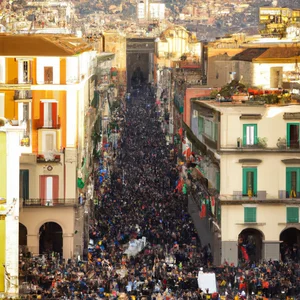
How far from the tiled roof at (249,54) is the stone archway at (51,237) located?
16.2 m

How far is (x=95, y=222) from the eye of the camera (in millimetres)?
56094

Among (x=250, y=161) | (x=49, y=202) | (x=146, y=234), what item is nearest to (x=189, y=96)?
(x=146, y=234)

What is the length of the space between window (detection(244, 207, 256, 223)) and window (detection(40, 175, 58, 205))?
705cm

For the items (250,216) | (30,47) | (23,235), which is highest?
(30,47)

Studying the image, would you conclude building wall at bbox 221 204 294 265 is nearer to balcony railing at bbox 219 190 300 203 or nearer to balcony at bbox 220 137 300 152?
balcony railing at bbox 219 190 300 203

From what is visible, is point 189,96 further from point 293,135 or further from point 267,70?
point 293,135

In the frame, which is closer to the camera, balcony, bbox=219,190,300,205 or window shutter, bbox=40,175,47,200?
balcony, bbox=219,190,300,205

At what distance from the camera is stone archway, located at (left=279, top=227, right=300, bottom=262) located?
4788 cm

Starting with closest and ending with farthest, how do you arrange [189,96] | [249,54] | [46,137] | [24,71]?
[24,71]
[46,137]
[249,54]
[189,96]

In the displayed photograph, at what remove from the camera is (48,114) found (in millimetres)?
50438

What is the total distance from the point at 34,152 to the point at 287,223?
32.1 ft

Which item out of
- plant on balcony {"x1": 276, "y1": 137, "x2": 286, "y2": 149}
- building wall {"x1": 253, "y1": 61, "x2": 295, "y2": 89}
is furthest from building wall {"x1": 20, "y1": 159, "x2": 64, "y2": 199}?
building wall {"x1": 253, "y1": 61, "x2": 295, "y2": 89}

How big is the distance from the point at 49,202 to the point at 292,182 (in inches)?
348

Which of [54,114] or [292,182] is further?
[54,114]
